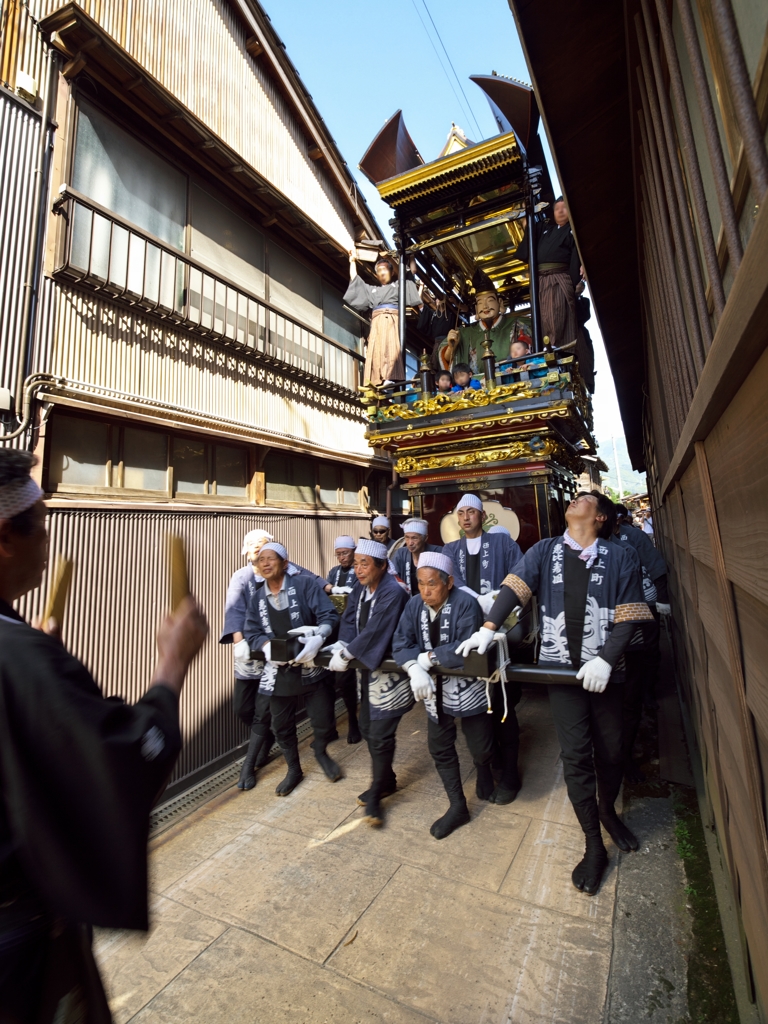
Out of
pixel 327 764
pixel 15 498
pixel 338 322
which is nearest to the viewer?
pixel 15 498

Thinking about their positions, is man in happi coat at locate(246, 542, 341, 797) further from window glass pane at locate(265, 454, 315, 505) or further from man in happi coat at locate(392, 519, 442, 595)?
window glass pane at locate(265, 454, 315, 505)

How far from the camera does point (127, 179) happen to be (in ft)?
18.4

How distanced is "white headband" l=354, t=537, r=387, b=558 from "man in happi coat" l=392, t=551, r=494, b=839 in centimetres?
71

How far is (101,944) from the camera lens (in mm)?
2947

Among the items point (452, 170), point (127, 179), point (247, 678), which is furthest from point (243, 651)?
point (452, 170)

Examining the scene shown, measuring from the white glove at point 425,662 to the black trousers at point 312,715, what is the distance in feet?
4.88

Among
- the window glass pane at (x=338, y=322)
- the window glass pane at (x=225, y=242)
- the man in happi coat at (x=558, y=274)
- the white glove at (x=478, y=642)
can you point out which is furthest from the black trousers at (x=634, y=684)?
the window glass pane at (x=338, y=322)

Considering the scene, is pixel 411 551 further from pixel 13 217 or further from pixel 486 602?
pixel 13 217

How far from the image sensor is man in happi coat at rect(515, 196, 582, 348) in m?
6.52

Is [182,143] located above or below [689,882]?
above

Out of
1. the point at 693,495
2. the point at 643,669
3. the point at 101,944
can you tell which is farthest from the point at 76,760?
the point at 643,669

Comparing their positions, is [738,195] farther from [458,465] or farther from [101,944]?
[458,465]

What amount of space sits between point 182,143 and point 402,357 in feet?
13.2

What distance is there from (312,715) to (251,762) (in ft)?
2.71
